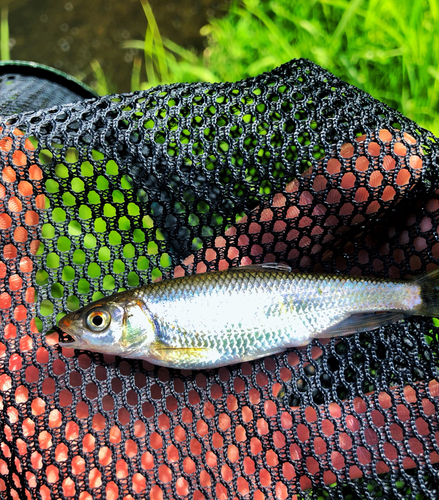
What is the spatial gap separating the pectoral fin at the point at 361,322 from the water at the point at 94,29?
312cm

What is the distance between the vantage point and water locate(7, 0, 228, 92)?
154 inches

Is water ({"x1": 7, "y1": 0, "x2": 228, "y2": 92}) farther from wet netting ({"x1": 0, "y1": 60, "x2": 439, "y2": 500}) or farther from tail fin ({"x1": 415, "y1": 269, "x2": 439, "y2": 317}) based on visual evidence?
tail fin ({"x1": 415, "y1": 269, "x2": 439, "y2": 317})

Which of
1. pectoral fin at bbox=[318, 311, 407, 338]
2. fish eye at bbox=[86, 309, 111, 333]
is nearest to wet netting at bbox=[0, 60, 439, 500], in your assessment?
pectoral fin at bbox=[318, 311, 407, 338]

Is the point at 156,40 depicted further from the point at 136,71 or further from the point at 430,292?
the point at 430,292

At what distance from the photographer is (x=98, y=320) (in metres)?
1.88

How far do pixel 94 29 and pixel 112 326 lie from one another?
3.52m

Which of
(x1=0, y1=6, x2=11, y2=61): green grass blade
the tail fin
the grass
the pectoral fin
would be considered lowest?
the pectoral fin

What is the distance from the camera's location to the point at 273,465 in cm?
206

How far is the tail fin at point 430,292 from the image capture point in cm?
195

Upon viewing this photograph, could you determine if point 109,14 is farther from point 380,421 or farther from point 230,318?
point 380,421

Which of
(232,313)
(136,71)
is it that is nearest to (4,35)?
(136,71)

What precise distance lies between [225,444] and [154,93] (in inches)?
73.6

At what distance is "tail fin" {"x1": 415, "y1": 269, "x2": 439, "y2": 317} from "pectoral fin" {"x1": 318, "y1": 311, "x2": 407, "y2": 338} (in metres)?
0.12

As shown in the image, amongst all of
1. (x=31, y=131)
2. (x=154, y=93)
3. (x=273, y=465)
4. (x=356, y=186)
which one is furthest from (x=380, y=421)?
(x=31, y=131)
